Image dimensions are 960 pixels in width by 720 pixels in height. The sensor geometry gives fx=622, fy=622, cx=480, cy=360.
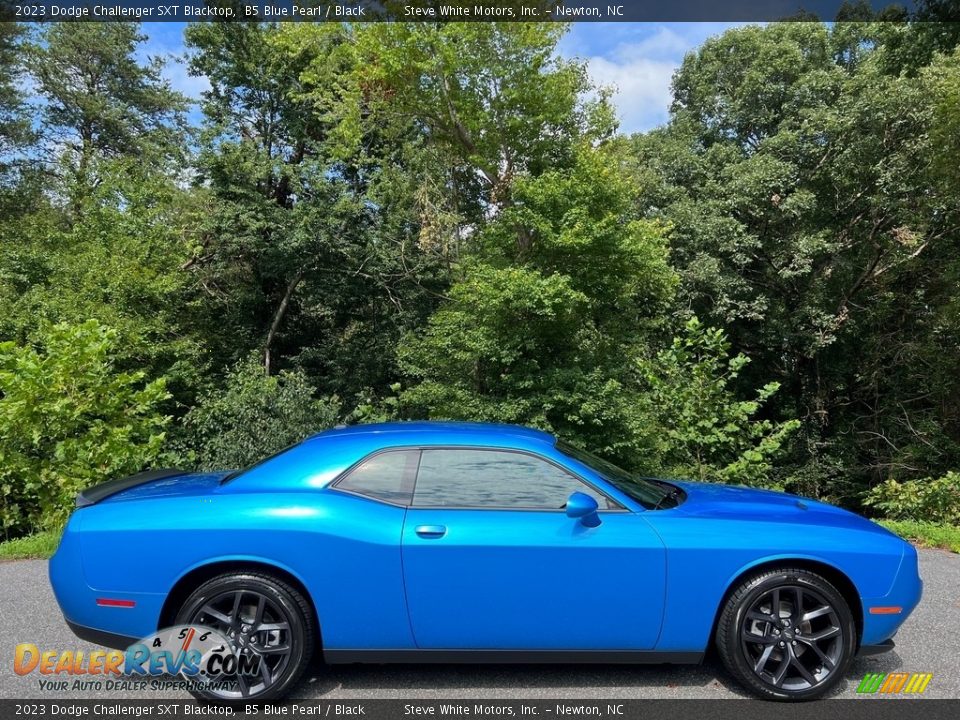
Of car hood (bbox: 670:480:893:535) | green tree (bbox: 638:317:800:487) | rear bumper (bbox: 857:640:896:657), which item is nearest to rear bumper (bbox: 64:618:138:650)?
car hood (bbox: 670:480:893:535)

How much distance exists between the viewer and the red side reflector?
304 cm

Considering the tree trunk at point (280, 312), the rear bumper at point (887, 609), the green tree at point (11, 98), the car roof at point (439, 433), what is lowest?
the rear bumper at point (887, 609)

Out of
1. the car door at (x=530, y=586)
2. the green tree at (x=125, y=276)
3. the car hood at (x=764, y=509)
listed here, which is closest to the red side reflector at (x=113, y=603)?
the car door at (x=530, y=586)

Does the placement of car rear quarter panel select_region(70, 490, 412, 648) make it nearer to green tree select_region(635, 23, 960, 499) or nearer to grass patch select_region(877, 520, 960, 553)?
grass patch select_region(877, 520, 960, 553)

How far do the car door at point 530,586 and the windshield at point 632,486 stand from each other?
0.32 m

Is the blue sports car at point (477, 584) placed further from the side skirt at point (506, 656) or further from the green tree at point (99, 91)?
the green tree at point (99, 91)

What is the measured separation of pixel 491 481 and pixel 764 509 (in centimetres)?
152

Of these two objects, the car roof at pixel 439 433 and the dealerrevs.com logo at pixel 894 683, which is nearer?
the dealerrevs.com logo at pixel 894 683

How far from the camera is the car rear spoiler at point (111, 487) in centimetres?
333

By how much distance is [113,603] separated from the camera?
3053 mm

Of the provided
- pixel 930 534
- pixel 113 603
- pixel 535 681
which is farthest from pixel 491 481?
pixel 930 534

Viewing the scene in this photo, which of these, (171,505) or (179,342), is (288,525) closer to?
(171,505)

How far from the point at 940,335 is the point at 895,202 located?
313cm

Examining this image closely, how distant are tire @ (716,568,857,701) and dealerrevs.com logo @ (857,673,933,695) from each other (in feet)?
0.78
